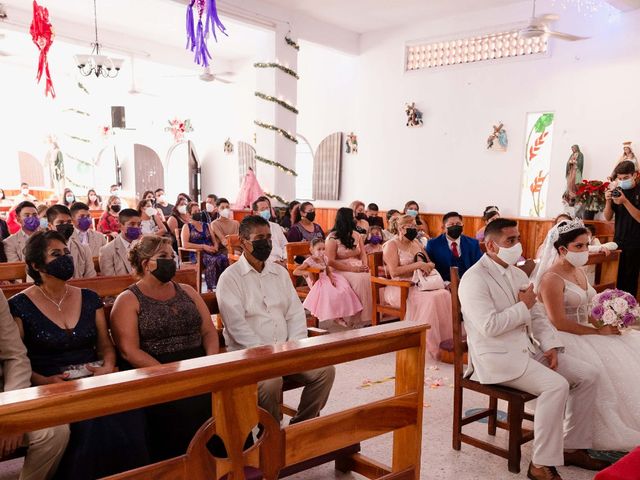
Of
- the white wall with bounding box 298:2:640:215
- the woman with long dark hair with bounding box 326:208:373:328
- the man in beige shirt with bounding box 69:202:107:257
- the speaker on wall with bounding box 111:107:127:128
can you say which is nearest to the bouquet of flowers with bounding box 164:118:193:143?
the speaker on wall with bounding box 111:107:127:128

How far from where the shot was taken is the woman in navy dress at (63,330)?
2230mm

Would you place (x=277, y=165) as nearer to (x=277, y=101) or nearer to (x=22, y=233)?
(x=277, y=101)

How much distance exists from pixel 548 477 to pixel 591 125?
22.4ft

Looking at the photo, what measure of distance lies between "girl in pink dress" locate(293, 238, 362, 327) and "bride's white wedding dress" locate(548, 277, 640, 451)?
2.53m

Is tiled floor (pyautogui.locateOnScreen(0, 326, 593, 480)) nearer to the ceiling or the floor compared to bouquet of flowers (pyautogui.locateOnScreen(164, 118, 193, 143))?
nearer to the floor

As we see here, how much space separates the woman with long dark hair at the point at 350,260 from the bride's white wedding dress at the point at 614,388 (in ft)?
8.77

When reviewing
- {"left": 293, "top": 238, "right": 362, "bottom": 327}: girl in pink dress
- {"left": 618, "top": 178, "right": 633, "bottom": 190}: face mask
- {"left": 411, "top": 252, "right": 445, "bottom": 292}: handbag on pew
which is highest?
{"left": 618, "top": 178, "right": 633, "bottom": 190}: face mask

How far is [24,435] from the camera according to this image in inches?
81.0

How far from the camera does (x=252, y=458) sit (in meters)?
1.74

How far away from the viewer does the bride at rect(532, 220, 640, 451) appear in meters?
2.92

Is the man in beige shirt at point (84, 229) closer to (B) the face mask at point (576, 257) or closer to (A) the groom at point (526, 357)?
(A) the groom at point (526, 357)

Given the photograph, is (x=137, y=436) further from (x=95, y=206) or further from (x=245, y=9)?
(x=95, y=206)

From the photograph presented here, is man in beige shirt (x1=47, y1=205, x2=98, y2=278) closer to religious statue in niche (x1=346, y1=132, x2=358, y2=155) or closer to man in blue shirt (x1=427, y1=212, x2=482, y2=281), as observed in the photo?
man in blue shirt (x1=427, y1=212, x2=482, y2=281)

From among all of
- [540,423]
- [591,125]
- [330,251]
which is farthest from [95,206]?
[540,423]
